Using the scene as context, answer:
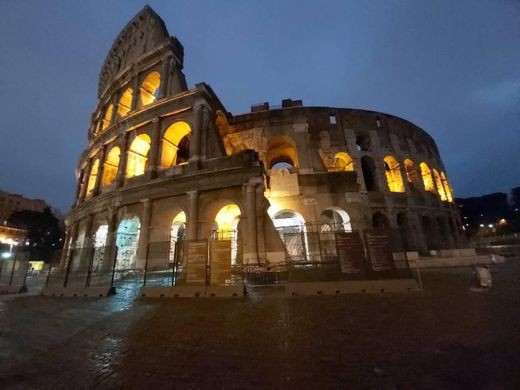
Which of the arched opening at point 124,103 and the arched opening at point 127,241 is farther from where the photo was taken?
the arched opening at point 124,103

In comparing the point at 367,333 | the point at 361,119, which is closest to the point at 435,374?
the point at 367,333

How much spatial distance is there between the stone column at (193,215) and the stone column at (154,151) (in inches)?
141

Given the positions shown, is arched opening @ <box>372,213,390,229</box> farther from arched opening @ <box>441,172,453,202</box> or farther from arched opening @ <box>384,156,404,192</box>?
arched opening @ <box>441,172,453,202</box>

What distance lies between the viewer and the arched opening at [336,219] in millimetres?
16359

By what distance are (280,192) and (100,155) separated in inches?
632

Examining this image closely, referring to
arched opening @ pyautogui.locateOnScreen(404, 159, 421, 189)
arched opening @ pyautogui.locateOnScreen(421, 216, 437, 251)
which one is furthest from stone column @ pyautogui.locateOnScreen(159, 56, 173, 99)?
arched opening @ pyautogui.locateOnScreen(421, 216, 437, 251)

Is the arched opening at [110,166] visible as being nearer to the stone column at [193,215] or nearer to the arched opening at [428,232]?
the stone column at [193,215]

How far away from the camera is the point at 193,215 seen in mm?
13617

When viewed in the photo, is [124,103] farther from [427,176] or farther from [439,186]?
[439,186]

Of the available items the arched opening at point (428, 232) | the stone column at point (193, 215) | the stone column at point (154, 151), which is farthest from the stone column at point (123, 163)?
the arched opening at point (428, 232)

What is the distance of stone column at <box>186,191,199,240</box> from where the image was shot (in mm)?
13317

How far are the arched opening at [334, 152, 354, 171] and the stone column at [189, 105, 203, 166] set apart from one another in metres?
12.4

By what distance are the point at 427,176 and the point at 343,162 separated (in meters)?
10.1

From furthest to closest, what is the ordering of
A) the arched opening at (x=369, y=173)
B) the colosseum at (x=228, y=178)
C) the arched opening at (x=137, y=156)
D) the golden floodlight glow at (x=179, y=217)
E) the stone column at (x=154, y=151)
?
the arched opening at (x=369, y=173) → the arched opening at (x=137, y=156) → the stone column at (x=154, y=151) → the golden floodlight glow at (x=179, y=217) → the colosseum at (x=228, y=178)
